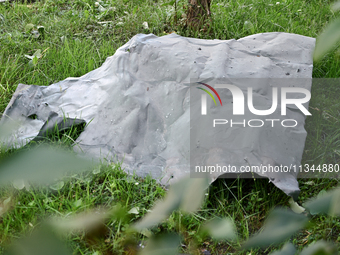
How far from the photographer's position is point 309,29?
314 centimetres

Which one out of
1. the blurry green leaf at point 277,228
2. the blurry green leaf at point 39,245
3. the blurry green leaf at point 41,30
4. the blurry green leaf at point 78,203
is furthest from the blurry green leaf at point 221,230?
the blurry green leaf at point 41,30

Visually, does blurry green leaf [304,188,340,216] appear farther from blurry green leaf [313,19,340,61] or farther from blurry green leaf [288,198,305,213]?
blurry green leaf [288,198,305,213]

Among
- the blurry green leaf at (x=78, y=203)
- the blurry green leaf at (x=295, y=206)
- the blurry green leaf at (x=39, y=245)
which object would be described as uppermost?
the blurry green leaf at (x=39, y=245)

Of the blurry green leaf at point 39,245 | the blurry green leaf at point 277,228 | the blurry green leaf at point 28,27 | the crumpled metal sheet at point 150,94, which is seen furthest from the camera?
the blurry green leaf at point 28,27

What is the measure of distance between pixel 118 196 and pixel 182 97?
2.56 ft

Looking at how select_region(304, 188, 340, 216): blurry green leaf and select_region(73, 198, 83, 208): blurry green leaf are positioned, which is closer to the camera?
select_region(304, 188, 340, 216): blurry green leaf

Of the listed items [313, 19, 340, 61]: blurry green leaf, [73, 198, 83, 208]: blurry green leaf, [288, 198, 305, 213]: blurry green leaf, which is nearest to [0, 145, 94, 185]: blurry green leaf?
[313, 19, 340, 61]: blurry green leaf

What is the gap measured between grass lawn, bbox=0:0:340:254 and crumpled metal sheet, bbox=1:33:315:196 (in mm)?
183

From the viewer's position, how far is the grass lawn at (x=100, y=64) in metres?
1.62

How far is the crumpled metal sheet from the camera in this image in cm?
205

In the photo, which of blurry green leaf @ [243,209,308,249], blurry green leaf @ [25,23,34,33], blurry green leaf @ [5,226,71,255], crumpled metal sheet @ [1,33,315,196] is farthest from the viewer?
blurry green leaf @ [25,23,34,33]

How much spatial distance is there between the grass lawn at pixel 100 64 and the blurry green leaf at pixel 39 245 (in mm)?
92

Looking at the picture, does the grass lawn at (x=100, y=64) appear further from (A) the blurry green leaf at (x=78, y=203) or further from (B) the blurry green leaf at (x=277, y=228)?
(B) the blurry green leaf at (x=277, y=228)

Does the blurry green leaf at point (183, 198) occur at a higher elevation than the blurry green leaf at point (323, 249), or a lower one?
higher
